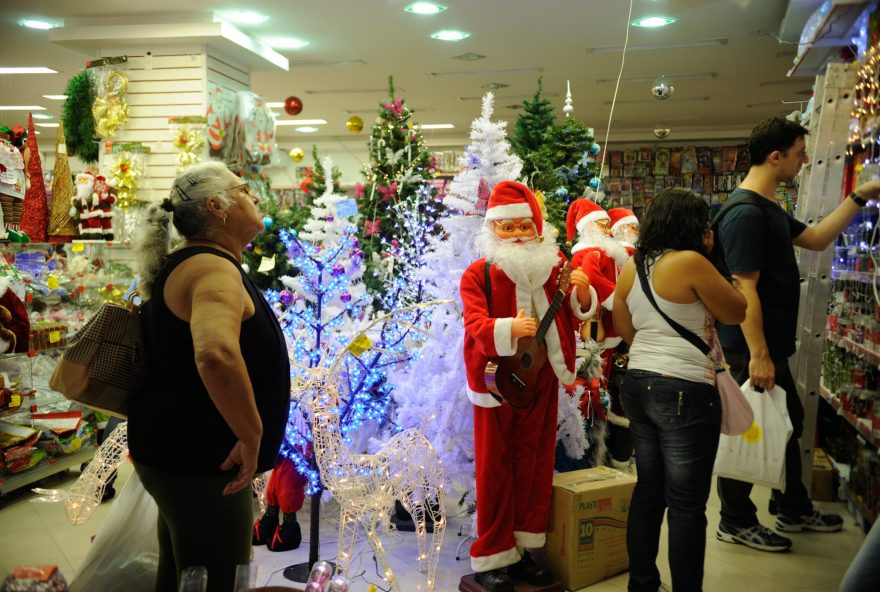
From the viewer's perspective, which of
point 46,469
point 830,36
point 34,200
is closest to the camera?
point 830,36

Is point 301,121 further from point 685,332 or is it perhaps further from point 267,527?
point 685,332

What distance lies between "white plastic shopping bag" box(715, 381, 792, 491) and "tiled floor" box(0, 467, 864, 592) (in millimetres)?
455

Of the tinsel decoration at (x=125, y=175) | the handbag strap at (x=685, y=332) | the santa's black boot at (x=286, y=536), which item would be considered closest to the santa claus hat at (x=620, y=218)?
the handbag strap at (x=685, y=332)

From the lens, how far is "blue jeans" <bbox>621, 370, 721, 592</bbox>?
237 centimetres

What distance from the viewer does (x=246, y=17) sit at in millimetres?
6051

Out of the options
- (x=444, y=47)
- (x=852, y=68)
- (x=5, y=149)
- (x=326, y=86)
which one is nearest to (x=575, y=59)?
(x=444, y=47)

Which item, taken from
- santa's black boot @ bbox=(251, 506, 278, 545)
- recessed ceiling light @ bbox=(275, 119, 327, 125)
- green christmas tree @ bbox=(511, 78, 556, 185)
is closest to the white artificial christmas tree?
santa's black boot @ bbox=(251, 506, 278, 545)

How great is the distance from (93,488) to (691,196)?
2.56m

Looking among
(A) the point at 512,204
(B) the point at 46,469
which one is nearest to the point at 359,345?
(A) the point at 512,204

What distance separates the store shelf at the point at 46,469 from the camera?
4199 millimetres

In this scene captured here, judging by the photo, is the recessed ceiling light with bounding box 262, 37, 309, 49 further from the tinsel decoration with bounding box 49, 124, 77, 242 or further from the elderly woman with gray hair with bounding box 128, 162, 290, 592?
the elderly woman with gray hair with bounding box 128, 162, 290, 592

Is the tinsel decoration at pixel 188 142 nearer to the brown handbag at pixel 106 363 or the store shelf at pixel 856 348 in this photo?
the brown handbag at pixel 106 363

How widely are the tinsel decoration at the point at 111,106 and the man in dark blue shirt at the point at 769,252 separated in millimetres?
4920

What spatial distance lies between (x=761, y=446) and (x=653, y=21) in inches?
171
